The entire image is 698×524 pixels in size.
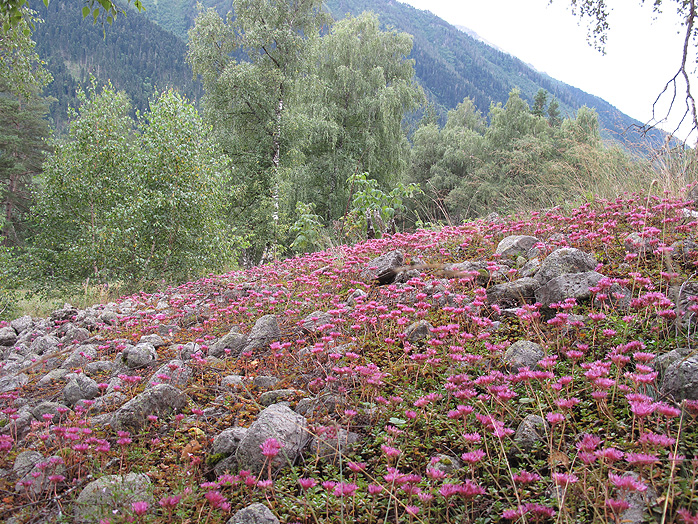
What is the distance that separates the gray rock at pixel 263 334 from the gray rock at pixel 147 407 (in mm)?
791

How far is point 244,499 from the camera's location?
1598mm

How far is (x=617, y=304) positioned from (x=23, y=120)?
111 ft

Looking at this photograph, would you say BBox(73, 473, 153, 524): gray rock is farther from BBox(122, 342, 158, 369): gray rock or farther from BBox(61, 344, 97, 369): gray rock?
BBox(61, 344, 97, 369): gray rock

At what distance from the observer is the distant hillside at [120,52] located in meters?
90.7

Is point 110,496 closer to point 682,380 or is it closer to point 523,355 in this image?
point 523,355

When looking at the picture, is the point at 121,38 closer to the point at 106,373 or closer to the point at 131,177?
the point at 131,177

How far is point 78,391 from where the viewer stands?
9.00ft

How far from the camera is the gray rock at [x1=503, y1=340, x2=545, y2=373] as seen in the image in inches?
82.9

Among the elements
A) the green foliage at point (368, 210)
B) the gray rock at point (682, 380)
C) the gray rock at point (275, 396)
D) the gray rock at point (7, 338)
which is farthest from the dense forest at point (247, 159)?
the gray rock at point (275, 396)

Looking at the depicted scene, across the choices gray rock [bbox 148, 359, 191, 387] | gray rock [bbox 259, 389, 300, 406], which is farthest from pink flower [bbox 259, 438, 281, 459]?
gray rock [bbox 148, 359, 191, 387]

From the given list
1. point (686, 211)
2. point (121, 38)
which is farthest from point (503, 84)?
point (686, 211)

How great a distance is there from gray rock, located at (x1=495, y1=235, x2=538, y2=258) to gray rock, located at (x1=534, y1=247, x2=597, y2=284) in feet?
2.93

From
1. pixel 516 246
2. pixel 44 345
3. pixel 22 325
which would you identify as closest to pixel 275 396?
pixel 516 246

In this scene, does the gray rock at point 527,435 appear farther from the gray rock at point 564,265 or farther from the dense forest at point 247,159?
the dense forest at point 247,159
